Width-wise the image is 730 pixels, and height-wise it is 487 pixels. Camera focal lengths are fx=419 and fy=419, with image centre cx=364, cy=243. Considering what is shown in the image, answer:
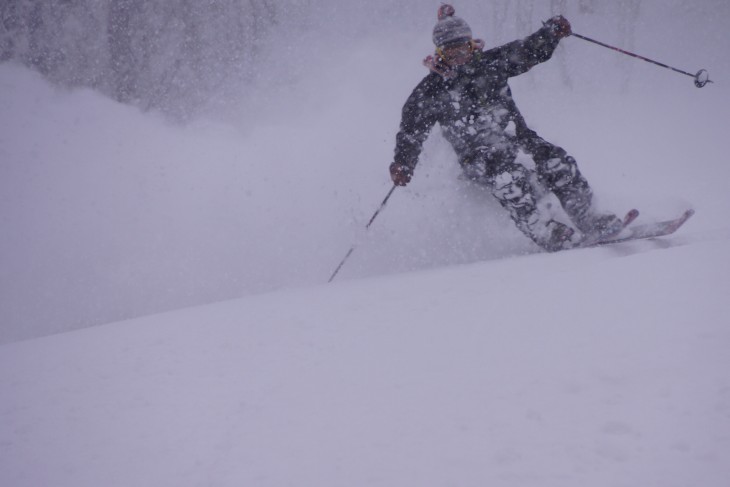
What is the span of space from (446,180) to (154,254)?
148 inches

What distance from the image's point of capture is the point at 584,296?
6.10ft

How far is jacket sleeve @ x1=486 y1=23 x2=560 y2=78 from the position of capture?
140 inches

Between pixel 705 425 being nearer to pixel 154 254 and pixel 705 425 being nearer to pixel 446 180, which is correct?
pixel 446 180

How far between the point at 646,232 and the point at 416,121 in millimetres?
2010

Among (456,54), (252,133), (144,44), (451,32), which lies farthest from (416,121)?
(144,44)

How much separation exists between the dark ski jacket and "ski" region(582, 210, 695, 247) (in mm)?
1085

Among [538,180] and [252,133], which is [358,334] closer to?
[538,180]

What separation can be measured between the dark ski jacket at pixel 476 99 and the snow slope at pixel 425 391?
1.39 meters

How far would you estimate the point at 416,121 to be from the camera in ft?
12.2

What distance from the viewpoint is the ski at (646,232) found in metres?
3.09

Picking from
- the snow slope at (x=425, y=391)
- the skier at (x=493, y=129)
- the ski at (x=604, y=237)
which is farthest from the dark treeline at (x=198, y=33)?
the snow slope at (x=425, y=391)

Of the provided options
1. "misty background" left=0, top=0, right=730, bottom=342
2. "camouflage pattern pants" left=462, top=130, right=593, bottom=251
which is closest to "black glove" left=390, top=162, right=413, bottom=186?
"camouflage pattern pants" left=462, top=130, right=593, bottom=251

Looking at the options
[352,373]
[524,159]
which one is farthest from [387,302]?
[524,159]

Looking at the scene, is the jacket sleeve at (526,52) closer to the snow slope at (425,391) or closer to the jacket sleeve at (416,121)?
the jacket sleeve at (416,121)
